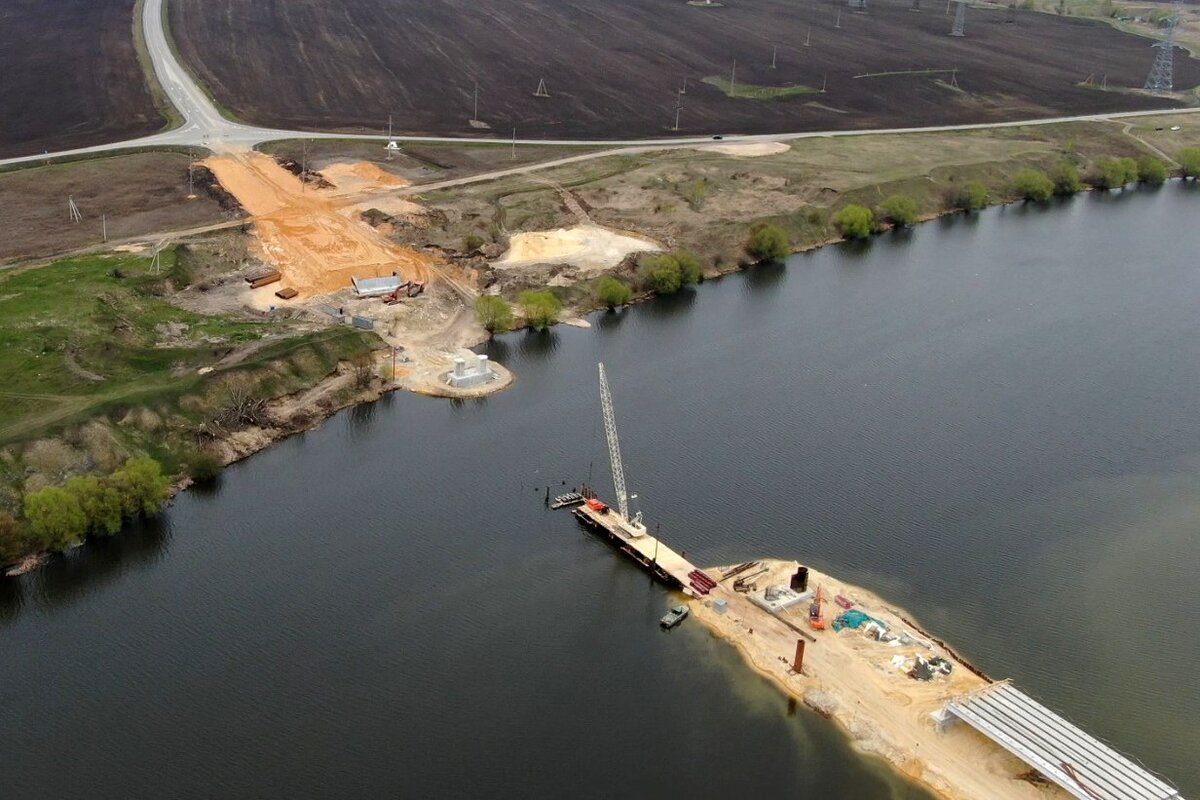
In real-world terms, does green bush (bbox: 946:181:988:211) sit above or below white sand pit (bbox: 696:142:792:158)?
below

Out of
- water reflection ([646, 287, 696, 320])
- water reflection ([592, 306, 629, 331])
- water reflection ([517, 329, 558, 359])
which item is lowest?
water reflection ([517, 329, 558, 359])

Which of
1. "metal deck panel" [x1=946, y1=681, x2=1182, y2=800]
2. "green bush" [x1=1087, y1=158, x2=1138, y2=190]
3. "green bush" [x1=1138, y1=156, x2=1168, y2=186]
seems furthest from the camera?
"green bush" [x1=1138, y1=156, x2=1168, y2=186]

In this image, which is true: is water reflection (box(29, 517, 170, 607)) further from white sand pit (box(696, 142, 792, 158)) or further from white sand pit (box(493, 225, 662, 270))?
white sand pit (box(696, 142, 792, 158))

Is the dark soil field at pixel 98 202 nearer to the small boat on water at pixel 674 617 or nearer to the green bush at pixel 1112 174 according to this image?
the small boat on water at pixel 674 617

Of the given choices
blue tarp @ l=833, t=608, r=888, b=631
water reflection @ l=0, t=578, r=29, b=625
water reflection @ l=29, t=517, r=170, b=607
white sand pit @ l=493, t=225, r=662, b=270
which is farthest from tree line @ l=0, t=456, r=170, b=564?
white sand pit @ l=493, t=225, r=662, b=270

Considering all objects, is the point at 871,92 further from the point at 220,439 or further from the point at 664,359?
the point at 220,439

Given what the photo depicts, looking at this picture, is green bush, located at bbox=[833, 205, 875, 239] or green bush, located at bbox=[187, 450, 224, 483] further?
green bush, located at bbox=[833, 205, 875, 239]

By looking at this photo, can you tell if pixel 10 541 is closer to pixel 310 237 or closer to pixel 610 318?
pixel 310 237

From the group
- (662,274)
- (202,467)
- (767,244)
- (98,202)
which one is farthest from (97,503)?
(767,244)
